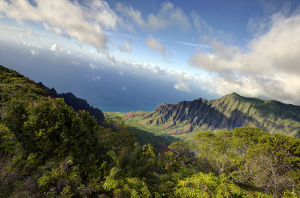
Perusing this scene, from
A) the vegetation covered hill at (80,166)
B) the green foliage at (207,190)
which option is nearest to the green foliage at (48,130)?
the vegetation covered hill at (80,166)

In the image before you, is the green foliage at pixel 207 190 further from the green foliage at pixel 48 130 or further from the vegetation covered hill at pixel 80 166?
the green foliage at pixel 48 130

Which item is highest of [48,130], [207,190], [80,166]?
[48,130]

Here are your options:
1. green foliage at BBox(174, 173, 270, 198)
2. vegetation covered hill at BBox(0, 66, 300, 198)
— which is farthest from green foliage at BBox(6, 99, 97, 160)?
green foliage at BBox(174, 173, 270, 198)

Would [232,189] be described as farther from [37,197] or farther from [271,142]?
[271,142]

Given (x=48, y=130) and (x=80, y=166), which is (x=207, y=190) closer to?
(x=80, y=166)

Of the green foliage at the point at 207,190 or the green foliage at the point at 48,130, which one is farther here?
the green foliage at the point at 48,130

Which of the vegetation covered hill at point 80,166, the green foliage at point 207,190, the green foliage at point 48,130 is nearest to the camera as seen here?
the green foliage at point 207,190

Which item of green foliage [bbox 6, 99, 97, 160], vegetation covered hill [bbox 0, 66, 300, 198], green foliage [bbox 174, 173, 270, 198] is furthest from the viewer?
green foliage [bbox 6, 99, 97, 160]

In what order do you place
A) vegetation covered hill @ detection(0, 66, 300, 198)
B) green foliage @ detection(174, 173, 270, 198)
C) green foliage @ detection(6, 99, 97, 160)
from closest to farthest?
1. green foliage @ detection(174, 173, 270, 198)
2. vegetation covered hill @ detection(0, 66, 300, 198)
3. green foliage @ detection(6, 99, 97, 160)

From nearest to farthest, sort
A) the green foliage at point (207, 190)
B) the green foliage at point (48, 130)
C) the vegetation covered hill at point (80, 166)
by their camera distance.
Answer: the green foliage at point (207, 190) → the vegetation covered hill at point (80, 166) → the green foliage at point (48, 130)

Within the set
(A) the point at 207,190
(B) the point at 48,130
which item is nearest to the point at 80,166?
(B) the point at 48,130

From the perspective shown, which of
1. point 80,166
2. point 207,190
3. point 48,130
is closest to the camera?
point 207,190

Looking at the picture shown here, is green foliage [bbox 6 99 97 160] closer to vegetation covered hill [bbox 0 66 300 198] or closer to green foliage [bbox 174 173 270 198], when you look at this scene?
vegetation covered hill [bbox 0 66 300 198]

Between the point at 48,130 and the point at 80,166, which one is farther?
the point at 48,130
